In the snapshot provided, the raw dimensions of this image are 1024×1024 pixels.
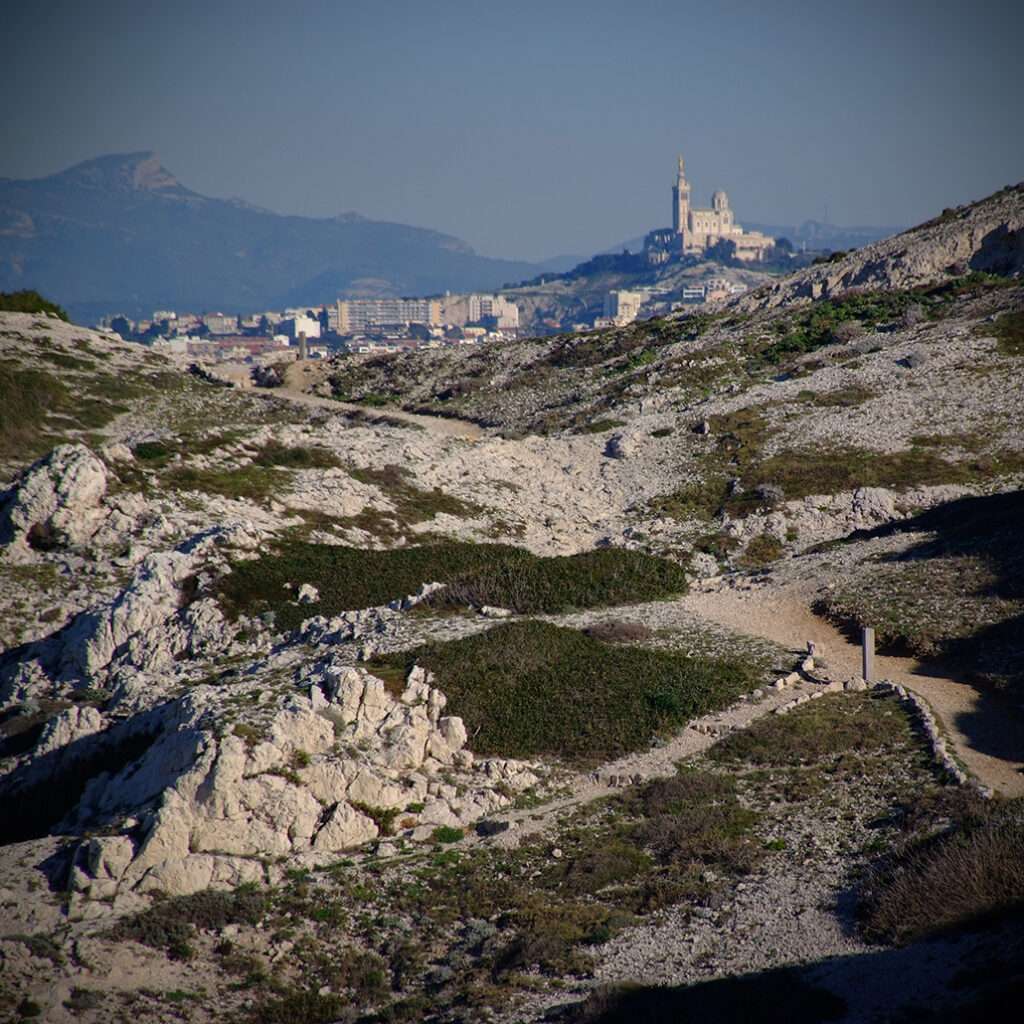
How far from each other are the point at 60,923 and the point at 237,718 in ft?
19.7

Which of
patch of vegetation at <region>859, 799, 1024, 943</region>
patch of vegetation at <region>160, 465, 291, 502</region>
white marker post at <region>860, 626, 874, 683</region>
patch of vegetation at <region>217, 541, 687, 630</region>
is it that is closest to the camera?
patch of vegetation at <region>859, 799, 1024, 943</region>

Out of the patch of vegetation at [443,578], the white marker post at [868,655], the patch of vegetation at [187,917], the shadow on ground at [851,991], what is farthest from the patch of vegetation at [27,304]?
the shadow on ground at [851,991]

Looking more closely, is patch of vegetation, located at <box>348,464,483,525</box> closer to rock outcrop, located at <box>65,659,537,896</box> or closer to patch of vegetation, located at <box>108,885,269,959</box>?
rock outcrop, located at <box>65,659,537,896</box>

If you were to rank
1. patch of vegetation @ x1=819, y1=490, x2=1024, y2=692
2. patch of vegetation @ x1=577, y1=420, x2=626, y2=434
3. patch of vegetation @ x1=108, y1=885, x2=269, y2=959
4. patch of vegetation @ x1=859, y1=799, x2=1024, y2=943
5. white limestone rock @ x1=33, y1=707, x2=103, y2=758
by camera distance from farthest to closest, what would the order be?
patch of vegetation @ x1=577, y1=420, x2=626, y2=434 → patch of vegetation @ x1=819, y1=490, x2=1024, y2=692 → white limestone rock @ x1=33, y1=707, x2=103, y2=758 → patch of vegetation @ x1=108, y1=885, x2=269, y2=959 → patch of vegetation @ x1=859, y1=799, x2=1024, y2=943

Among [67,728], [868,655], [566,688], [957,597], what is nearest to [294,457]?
[67,728]

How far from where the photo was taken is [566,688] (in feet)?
85.6

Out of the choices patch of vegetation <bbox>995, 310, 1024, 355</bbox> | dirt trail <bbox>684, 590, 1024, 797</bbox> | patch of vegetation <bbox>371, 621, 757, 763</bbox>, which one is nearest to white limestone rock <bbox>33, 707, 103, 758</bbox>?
patch of vegetation <bbox>371, 621, 757, 763</bbox>

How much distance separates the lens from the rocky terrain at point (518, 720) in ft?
51.2

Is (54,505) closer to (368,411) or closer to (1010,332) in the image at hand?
(368,411)

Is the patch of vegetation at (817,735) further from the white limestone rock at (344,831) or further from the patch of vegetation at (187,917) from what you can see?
the patch of vegetation at (187,917)

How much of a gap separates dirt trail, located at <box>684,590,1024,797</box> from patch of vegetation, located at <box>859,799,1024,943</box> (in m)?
3.60

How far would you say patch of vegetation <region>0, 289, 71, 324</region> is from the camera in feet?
276

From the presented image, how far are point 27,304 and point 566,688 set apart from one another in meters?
81.0

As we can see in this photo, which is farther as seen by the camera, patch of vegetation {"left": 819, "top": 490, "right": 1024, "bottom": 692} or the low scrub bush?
the low scrub bush
